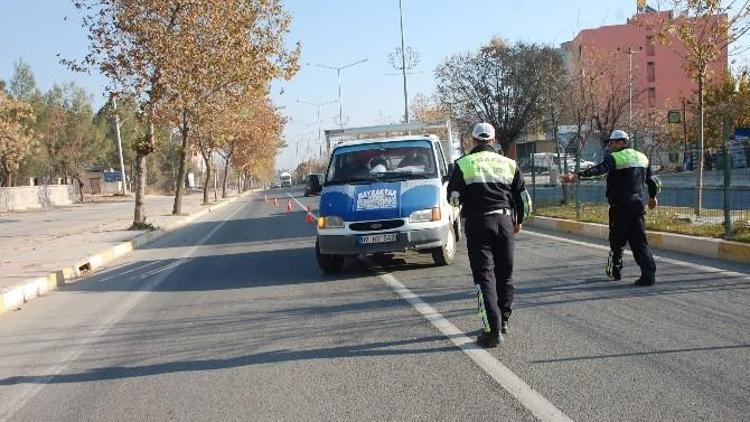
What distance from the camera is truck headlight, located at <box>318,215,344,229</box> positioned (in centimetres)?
1008

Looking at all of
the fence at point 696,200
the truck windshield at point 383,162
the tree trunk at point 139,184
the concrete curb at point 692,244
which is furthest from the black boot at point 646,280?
the tree trunk at point 139,184

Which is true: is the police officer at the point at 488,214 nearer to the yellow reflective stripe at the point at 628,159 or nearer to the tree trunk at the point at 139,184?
the yellow reflective stripe at the point at 628,159

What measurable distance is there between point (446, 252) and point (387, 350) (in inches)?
182

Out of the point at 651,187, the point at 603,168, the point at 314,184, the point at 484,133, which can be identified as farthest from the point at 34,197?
the point at 484,133

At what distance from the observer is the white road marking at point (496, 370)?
4.47m

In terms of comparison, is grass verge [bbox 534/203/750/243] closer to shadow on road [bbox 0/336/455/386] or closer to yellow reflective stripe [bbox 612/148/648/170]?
yellow reflective stripe [bbox 612/148/648/170]

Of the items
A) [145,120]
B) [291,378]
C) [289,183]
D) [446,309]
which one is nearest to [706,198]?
[446,309]

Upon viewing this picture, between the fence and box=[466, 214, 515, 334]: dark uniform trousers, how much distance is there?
575cm

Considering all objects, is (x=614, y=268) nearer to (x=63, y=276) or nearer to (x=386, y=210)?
(x=386, y=210)

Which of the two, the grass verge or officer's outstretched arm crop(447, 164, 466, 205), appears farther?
the grass verge

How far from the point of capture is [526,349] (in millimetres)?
5879

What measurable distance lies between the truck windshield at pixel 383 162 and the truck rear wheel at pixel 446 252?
96 cm

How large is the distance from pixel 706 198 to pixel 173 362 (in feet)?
38.5

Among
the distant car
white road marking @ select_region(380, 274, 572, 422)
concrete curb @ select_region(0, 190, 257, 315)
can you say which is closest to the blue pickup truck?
the distant car
